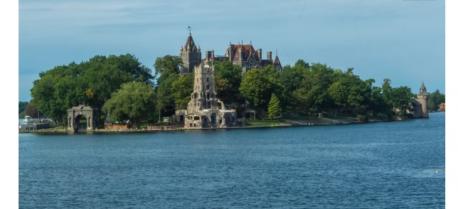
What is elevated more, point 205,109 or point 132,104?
point 132,104

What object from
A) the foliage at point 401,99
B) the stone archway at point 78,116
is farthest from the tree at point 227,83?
the foliage at point 401,99

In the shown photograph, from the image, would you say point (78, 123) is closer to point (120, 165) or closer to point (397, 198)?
point (120, 165)

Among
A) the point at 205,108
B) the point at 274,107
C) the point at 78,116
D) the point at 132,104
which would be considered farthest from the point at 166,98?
the point at 274,107

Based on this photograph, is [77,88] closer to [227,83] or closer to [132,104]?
[132,104]

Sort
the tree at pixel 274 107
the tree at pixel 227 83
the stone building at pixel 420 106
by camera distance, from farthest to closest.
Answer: the stone building at pixel 420 106 → the tree at pixel 227 83 → the tree at pixel 274 107

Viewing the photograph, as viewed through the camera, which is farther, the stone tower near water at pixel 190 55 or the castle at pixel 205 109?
the stone tower near water at pixel 190 55

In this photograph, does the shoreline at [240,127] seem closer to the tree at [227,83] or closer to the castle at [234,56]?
the tree at [227,83]

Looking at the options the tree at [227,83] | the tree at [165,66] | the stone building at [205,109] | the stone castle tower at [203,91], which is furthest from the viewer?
the tree at [165,66]

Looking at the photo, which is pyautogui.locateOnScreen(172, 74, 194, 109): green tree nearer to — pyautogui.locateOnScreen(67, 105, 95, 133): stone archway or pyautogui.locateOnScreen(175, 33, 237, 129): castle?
pyautogui.locateOnScreen(175, 33, 237, 129): castle

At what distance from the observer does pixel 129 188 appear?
45656 mm

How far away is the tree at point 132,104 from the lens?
11544 centimetres

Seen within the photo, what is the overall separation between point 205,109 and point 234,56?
42155 mm

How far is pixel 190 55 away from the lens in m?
159

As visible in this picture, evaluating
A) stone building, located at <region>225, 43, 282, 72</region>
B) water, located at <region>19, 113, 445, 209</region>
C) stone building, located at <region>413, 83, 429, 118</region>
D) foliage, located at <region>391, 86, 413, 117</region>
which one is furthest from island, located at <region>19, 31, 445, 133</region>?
water, located at <region>19, 113, 445, 209</region>
